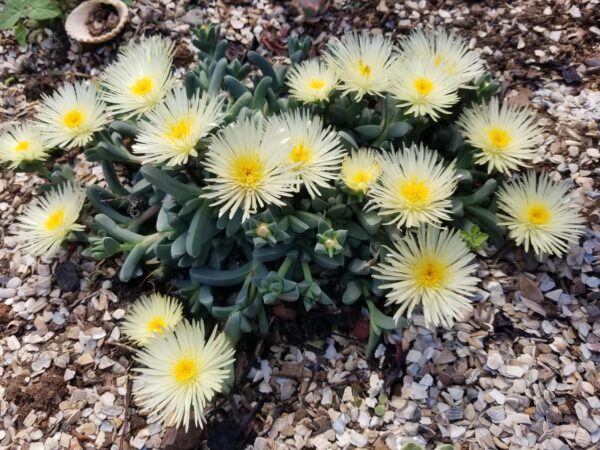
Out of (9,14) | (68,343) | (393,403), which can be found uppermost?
(9,14)

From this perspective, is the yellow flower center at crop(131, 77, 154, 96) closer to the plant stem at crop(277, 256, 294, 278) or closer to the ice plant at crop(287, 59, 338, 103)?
the ice plant at crop(287, 59, 338, 103)

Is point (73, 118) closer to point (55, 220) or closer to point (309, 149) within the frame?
point (55, 220)

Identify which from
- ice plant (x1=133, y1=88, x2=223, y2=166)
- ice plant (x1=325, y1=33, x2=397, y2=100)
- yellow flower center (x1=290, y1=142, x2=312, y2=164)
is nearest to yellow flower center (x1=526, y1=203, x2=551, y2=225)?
ice plant (x1=325, y1=33, x2=397, y2=100)

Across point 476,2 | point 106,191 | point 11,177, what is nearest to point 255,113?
point 106,191

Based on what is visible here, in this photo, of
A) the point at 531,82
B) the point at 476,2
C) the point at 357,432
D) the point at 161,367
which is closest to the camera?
the point at 161,367

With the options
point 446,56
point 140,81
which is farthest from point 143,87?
point 446,56

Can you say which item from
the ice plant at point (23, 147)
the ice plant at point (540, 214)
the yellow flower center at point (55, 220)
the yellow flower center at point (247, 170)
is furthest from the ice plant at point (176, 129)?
the ice plant at point (540, 214)

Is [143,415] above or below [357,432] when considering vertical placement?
below

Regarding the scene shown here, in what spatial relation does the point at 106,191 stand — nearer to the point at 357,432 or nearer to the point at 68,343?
the point at 68,343
